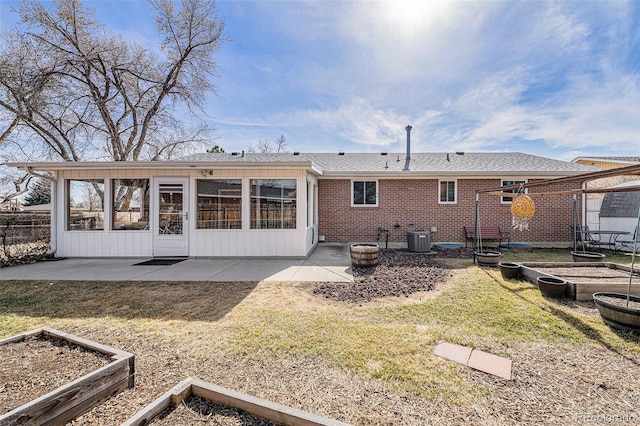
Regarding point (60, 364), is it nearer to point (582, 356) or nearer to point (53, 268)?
point (582, 356)

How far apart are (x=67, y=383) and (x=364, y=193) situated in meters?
9.48

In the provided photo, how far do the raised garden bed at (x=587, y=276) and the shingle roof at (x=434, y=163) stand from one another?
183 inches

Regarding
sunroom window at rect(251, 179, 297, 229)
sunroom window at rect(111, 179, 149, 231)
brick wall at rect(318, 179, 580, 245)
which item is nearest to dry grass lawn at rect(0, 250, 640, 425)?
sunroom window at rect(251, 179, 297, 229)

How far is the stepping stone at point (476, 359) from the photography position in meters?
2.54

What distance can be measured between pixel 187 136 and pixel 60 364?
57.6 ft

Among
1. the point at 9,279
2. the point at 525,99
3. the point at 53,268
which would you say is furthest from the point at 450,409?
the point at 525,99

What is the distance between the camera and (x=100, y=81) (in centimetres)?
1446

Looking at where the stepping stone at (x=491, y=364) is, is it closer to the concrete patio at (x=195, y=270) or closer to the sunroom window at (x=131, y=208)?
the concrete patio at (x=195, y=270)

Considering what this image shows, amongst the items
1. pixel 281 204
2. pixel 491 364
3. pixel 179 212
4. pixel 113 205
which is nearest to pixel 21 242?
pixel 113 205

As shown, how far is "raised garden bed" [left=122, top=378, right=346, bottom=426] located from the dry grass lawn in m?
0.34

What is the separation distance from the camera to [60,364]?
230 centimetres

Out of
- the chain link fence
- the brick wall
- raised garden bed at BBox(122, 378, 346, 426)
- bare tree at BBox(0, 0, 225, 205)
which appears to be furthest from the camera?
bare tree at BBox(0, 0, 225, 205)

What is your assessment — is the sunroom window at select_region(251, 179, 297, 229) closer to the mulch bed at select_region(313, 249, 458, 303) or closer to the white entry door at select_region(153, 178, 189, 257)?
the white entry door at select_region(153, 178, 189, 257)

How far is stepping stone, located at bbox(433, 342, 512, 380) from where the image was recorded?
254 centimetres
